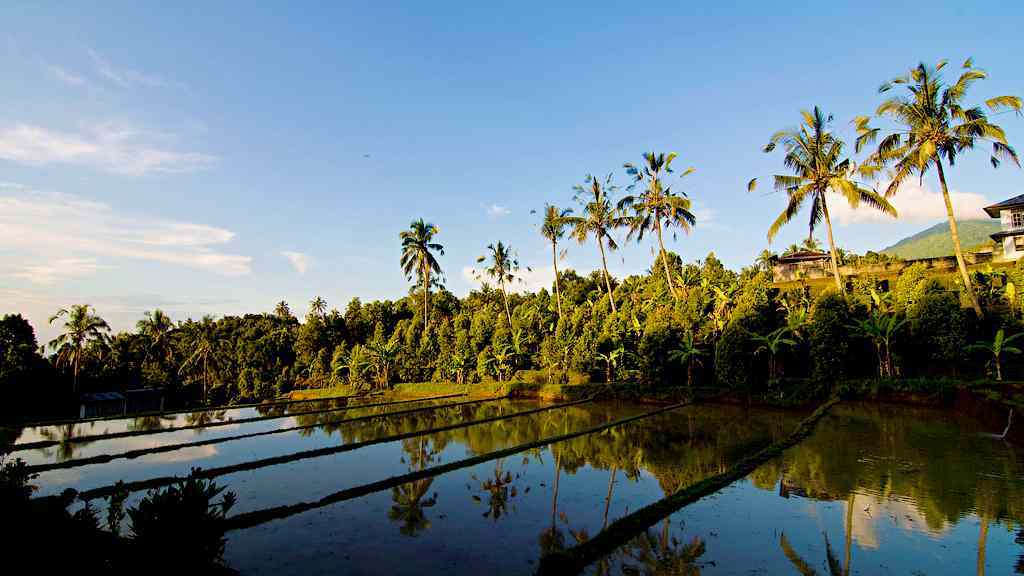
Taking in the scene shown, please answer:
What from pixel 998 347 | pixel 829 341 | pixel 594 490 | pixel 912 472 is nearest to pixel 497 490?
pixel 594 490

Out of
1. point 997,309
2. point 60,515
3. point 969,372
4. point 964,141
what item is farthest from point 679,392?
point 60,515

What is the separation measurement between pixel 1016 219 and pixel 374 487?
152ft

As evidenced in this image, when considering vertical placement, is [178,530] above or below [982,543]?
above

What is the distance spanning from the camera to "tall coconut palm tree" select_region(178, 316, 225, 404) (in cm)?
4875

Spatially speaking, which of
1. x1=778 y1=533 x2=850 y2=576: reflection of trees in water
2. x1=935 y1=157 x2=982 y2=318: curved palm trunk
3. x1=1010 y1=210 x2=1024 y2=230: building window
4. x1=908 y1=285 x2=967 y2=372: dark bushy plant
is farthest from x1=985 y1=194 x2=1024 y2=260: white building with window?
x1=778 y1=533 x2=850 y2=576: reflection of trees in water

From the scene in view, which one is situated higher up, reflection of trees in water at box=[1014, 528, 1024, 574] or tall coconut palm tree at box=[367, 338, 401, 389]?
tall coconut palm tree at box=[367, 338, 401, 389]

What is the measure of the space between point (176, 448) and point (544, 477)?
13.9 meters

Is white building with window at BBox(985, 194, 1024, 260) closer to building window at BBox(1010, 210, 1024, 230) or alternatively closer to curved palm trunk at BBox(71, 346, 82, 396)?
building window at BBox(1010, 210, 1024, 230)

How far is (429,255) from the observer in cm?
4738

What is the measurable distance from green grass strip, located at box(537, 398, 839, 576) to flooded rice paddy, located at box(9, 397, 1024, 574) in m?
0.16

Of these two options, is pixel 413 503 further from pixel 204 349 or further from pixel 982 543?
pixel 204 349

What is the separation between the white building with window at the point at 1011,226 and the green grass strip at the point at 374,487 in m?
33.8

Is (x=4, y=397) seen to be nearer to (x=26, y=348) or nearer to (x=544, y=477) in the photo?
(x=26, y=348)

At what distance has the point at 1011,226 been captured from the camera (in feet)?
116
